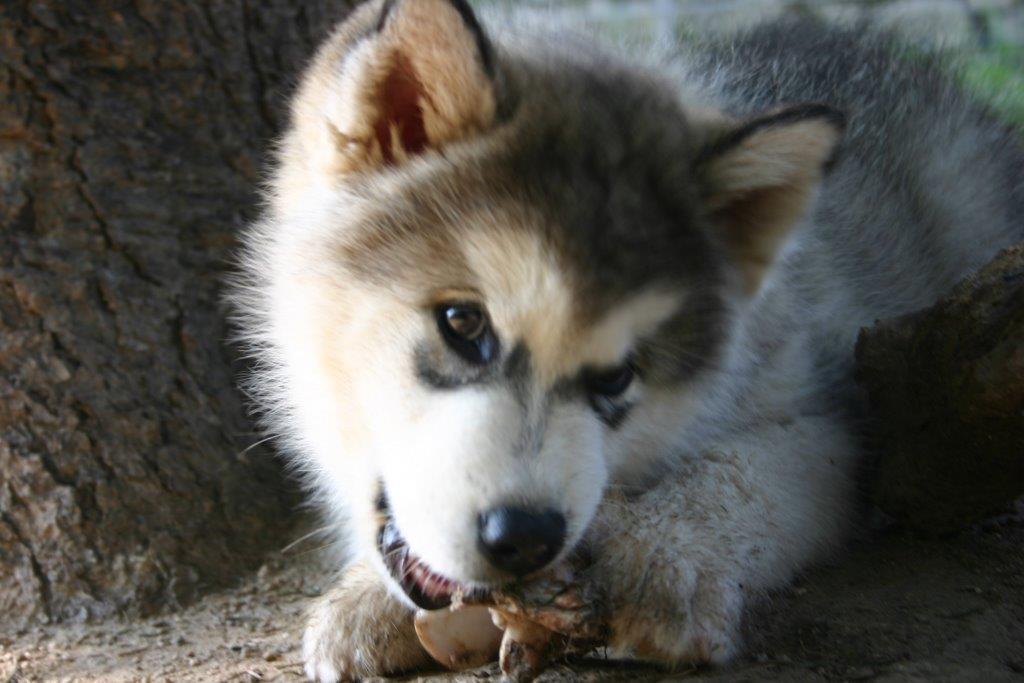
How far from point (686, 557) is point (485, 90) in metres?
1.14

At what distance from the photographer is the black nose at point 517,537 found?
2.13m

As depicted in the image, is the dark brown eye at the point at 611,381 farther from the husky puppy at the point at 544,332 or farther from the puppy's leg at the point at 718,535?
the puppy's leg at the point at 718,535

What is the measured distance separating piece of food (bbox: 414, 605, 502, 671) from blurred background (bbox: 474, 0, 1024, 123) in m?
2.01

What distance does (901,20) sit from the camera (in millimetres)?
5199

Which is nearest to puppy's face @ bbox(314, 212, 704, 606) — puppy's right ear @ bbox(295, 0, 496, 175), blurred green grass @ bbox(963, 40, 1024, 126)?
puppy's right ear @ bbox(295, 0, 496, 175)

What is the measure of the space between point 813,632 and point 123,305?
2142 mm

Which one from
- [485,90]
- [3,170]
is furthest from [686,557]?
[3,170]

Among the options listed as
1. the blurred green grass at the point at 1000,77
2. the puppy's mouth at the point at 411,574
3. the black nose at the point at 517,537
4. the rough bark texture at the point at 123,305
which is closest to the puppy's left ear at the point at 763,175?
the black nose at the point at 517,537

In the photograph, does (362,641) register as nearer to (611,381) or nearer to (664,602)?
(664,602)

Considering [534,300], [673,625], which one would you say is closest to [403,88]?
[534,300]

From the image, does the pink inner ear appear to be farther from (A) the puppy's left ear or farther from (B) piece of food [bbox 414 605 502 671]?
(B) piece of food [bbox 414 605 502 671]

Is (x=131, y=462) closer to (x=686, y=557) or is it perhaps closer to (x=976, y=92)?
(x=686, y=557)

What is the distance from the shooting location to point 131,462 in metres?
3.33

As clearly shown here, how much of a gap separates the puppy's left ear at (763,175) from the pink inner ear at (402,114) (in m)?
0.67
